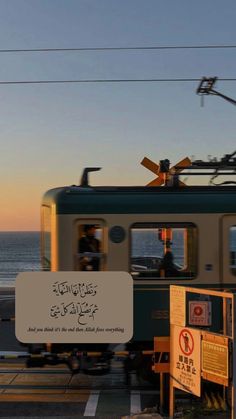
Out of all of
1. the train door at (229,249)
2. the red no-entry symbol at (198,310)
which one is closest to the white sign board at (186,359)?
the red no-entry symbol at (198,310)

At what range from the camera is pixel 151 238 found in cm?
836

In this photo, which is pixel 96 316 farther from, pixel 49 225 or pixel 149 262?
pixel 49 225

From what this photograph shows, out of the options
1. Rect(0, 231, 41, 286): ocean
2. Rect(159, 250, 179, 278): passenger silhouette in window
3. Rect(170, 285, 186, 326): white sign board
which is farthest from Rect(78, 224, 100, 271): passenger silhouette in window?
Rect(0, 231, 41, 286): ocean

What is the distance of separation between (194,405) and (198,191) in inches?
117

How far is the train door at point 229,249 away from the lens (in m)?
8.24

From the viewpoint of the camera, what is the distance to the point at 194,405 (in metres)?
7.52

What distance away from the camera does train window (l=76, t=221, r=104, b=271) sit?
8.26 m

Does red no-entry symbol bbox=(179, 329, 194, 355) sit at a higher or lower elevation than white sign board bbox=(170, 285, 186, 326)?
lower

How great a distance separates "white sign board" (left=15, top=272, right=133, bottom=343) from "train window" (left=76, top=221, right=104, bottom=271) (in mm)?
542

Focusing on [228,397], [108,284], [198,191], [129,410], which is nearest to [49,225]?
[108,284]

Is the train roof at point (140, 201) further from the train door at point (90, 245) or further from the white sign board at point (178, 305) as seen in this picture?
the white sign board at point (178, 305)

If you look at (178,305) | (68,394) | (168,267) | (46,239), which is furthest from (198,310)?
(46,239)

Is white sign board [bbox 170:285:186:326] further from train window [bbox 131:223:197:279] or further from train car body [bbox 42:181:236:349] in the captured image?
train window [bbox 131:223:197:279]

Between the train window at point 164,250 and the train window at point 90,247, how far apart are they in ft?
1.49
